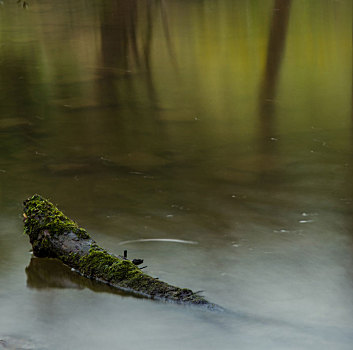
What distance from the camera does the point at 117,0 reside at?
3731cm

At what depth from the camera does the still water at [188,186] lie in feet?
20.6

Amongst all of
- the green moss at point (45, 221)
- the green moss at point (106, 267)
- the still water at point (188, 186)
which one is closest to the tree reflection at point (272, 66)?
the still water at point (188, 186)

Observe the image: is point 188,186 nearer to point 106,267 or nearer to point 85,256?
point 85,256

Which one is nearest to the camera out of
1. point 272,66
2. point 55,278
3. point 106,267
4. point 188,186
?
point 106,267

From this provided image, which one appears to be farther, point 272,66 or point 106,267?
point 272,66

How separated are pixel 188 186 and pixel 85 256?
3132 mm

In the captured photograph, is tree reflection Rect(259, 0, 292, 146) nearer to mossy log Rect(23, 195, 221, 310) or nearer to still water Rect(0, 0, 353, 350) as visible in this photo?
still water Rect(0, 0, 353, 350)

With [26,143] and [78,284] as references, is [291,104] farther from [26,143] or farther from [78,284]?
[78,284]

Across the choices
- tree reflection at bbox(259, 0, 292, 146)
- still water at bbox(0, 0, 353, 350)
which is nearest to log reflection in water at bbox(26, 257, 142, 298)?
still water at bbox(0, 0, 353, 350)

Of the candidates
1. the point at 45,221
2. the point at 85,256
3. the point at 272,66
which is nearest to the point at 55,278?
the point at 85,256

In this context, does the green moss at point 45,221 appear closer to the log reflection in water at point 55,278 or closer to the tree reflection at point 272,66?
the log reflection in water at point 55,278

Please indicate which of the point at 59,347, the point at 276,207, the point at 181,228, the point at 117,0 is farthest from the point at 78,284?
the point at 117,0

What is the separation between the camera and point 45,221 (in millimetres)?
7176

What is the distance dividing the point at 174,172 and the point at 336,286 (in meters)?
4.02
